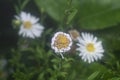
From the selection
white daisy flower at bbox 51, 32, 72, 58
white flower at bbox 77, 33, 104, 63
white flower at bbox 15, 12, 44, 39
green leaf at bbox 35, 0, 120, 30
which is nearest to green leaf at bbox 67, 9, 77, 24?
white daisy flower at bbox 51, 32, 72, 58

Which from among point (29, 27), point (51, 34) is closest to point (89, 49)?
point (51, 34)

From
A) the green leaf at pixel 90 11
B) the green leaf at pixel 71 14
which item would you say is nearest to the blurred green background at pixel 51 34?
the green leaf at pixel 90 11

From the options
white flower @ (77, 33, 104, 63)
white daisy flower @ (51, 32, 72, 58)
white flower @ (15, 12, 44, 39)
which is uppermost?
white flower @ (15, 12, 44, 39)

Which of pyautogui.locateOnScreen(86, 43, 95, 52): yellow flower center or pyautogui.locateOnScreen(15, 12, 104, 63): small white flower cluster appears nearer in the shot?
pyautogui.locateOnScreen(15, 12, 104, 63): small white flower cluster

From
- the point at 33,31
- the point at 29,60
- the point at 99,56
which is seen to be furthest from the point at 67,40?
the point at 29,60

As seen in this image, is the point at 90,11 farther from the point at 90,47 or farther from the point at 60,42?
the point at 60,42

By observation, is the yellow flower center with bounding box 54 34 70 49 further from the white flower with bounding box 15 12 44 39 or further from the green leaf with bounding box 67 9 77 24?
the white flower with bounding box 15 12 44 39

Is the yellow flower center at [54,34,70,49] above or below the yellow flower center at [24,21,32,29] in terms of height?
below

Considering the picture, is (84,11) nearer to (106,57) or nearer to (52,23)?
(52,23)
